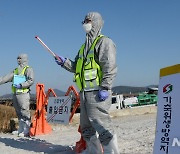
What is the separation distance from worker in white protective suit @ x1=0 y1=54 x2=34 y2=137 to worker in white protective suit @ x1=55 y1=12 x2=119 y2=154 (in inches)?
127

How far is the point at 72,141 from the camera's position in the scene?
712cm

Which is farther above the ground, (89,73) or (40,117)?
(89,73)

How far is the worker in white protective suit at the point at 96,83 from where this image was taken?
15.8 feet

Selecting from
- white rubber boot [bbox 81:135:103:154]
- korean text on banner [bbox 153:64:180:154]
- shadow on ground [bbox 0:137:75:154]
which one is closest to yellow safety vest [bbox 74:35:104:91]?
white rubber boot [bbox 81:135:103:154]

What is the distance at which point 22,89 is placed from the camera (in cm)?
829

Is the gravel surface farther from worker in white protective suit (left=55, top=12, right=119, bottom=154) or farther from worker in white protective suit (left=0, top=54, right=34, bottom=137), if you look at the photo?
worker in white protective suit (left=55, top=12, right=119, bottom=154)

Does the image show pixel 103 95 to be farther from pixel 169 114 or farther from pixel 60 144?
pixel 60 144

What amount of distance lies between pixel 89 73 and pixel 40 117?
399 cm

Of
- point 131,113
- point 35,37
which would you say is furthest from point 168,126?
point 131,113

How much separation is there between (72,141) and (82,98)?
2.33m

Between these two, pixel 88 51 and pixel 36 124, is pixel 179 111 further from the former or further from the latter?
pixel 36 124

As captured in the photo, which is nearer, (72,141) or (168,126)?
(168,126)

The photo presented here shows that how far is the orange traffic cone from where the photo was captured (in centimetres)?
843

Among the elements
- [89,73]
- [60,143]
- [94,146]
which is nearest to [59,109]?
[60,143]
